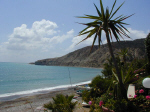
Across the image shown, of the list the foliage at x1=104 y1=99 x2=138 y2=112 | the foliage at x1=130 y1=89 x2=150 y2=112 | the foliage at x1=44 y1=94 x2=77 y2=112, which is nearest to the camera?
the foliage at x1=44 y1=94 x2=77 y2=112

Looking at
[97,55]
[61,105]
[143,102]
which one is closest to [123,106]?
[143,102]

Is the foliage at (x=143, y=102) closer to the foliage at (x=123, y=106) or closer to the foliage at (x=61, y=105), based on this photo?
the foliage at (x=123, y=106)

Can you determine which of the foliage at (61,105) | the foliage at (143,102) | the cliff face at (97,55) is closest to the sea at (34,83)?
the foliage at (61,105)

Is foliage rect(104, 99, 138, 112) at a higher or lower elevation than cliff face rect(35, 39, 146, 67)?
lower

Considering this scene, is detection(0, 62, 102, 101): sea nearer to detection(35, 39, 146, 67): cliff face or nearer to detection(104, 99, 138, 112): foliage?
detection(104, 99, 138, 112): foliage

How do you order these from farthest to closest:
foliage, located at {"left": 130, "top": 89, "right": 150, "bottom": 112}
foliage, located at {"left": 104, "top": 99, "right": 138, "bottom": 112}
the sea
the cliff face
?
the cliff face, the sea, foliage, located at {"left": 130, "top": 89, "right": 150, "bottom": 112}, foliage, located at {"left": 104, "top": 99, "right": 138, "bottom": 112}

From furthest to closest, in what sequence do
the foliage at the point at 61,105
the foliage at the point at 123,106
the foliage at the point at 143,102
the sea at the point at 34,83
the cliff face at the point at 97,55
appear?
the cliff face at the point at 97,55 < the sea at the point at 34,83 < the foliage at the point at 143,102 < the foliage at the point at 123,106 < the foliage at the point at 61,105

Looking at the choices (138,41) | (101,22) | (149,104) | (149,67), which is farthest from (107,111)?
(138,41)

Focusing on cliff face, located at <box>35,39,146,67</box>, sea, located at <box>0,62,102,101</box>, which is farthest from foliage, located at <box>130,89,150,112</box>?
cliff face, located at <box>35,39,146,67</box>

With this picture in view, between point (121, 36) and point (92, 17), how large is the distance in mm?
1271

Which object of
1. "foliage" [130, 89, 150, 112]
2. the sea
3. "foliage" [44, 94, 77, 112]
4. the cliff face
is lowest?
the sea

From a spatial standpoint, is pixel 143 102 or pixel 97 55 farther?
pixel 97 55

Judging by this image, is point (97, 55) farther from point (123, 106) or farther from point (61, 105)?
point (61, 105)

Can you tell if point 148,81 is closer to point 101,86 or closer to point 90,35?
point 90,35
